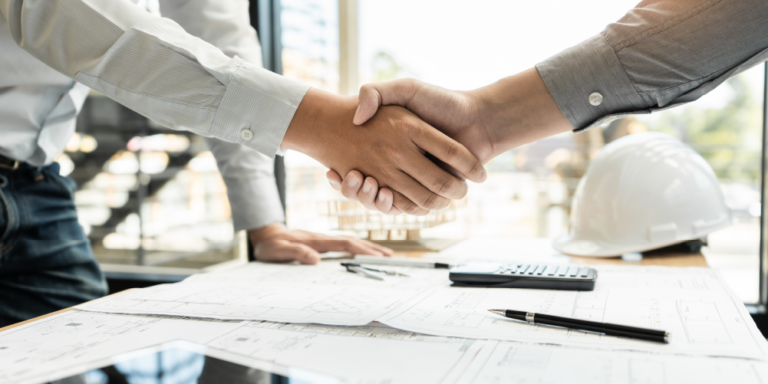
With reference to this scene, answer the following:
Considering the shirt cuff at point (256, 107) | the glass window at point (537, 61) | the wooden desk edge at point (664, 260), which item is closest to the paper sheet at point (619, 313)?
the wooden desk edge at point (664, 260)

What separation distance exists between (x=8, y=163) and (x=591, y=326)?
40.5 inches

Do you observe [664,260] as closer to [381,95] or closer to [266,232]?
[381,95]

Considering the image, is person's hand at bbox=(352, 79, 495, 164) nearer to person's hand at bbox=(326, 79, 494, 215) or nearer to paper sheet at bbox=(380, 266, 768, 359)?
person's hand at bbox=(326, 79, 494, 215)

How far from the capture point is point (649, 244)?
1.07 meters

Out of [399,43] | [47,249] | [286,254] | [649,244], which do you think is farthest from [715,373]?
[399,43]

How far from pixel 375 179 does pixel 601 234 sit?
1.89 ft

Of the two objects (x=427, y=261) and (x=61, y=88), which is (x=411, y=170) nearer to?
(x=427, y=261)

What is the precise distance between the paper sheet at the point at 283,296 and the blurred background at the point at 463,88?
438 millimetres

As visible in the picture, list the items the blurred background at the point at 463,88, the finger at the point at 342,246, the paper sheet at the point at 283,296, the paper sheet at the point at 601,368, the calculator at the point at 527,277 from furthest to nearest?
the blurred background at the point at 463,88 → the finger at the point at 342,246 → the calculator at the point at 527,277 → the paper sheet at the point at 283,296 → the paper sheet at the point at 601,368

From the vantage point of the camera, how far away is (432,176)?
2.86 ft

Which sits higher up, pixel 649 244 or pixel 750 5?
pixel 750 5

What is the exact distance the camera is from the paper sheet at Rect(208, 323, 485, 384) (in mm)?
440

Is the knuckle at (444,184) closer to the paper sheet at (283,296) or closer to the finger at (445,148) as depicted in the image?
the finger at (445,148)

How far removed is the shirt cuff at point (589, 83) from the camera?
2.55 feet
